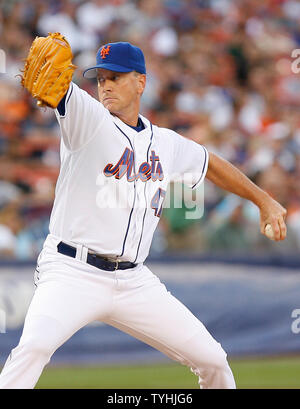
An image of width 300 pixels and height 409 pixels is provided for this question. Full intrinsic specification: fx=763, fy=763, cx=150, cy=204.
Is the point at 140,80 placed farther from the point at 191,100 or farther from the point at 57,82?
the point at 191,100

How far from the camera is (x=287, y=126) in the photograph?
995 cm

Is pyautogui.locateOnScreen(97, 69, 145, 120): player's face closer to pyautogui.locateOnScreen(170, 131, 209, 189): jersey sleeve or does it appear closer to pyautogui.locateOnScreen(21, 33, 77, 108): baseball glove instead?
pyautogui.locateOnScreen(170, 131, 209, 189): jersey sleeve

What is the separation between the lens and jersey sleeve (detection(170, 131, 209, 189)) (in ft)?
14.8

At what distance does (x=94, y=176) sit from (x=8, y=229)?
412 centimetres

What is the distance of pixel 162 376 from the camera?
22.7 feet

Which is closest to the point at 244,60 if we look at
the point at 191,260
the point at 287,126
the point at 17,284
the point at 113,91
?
the point at 287,126

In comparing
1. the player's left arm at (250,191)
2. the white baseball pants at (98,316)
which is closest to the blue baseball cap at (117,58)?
the player's left arm at (250,191)

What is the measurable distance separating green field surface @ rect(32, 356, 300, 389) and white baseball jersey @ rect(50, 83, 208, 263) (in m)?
2.66

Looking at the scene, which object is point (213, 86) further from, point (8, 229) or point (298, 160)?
point (8, 229)

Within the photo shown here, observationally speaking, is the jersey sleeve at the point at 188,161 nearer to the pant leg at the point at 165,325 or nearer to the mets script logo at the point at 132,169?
the mets script logo at the point at 132,169

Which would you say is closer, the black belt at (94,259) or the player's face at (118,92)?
the black belt at (94,259)

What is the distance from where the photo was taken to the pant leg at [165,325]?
4.05 meters

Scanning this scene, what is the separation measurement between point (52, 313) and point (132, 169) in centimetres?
89

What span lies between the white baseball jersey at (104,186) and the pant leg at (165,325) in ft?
0.64
